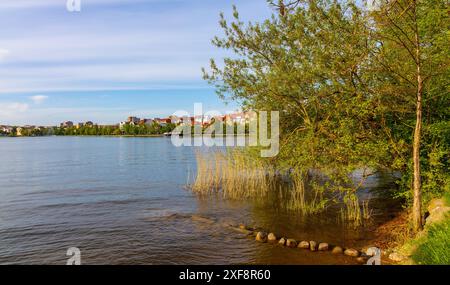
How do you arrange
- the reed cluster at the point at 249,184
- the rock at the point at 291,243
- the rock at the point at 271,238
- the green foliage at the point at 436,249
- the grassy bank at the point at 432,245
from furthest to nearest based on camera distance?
the reed cluster at the point at 249,184
the rock at the point at 271,238
the rock at the point at 291,243
the grassy bank at the point at 432,245
the green foliage at the point at 436,249

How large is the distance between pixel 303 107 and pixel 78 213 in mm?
13857

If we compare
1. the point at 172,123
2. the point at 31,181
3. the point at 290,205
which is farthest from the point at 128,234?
the point at 172,123

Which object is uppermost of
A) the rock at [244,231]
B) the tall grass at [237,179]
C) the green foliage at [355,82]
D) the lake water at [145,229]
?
the green foliage at [355,82]

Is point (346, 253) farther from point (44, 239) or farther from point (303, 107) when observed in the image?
point (44, 239)

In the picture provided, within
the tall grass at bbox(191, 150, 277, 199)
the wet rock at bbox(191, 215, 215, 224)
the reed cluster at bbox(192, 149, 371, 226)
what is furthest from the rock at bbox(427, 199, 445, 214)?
the tall grass at bbox(191, 150, 277, 199)

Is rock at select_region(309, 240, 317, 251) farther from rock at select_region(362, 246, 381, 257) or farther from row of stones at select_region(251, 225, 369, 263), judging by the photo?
rock at select_region(362, 246, 381, 257)

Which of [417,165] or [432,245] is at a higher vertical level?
[417,165]

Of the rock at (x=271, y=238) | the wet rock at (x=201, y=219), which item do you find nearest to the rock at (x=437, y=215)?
the rock at (x=271, y=238)

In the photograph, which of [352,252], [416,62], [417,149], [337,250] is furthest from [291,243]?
[416,62]

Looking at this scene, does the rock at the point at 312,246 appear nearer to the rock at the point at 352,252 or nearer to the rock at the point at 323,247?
the rock at the point at 323,247

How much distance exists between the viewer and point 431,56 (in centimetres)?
1214

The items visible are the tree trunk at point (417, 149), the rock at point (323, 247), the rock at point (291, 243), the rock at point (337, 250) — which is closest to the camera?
the tree trunk at point (417, 149)

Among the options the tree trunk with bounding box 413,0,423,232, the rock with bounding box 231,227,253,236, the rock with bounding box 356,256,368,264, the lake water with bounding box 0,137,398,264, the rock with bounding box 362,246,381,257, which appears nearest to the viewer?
the tree trunk with bounding box 413,0,423,232

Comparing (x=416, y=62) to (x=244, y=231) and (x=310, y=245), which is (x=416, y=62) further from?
(x=244, y=231)
